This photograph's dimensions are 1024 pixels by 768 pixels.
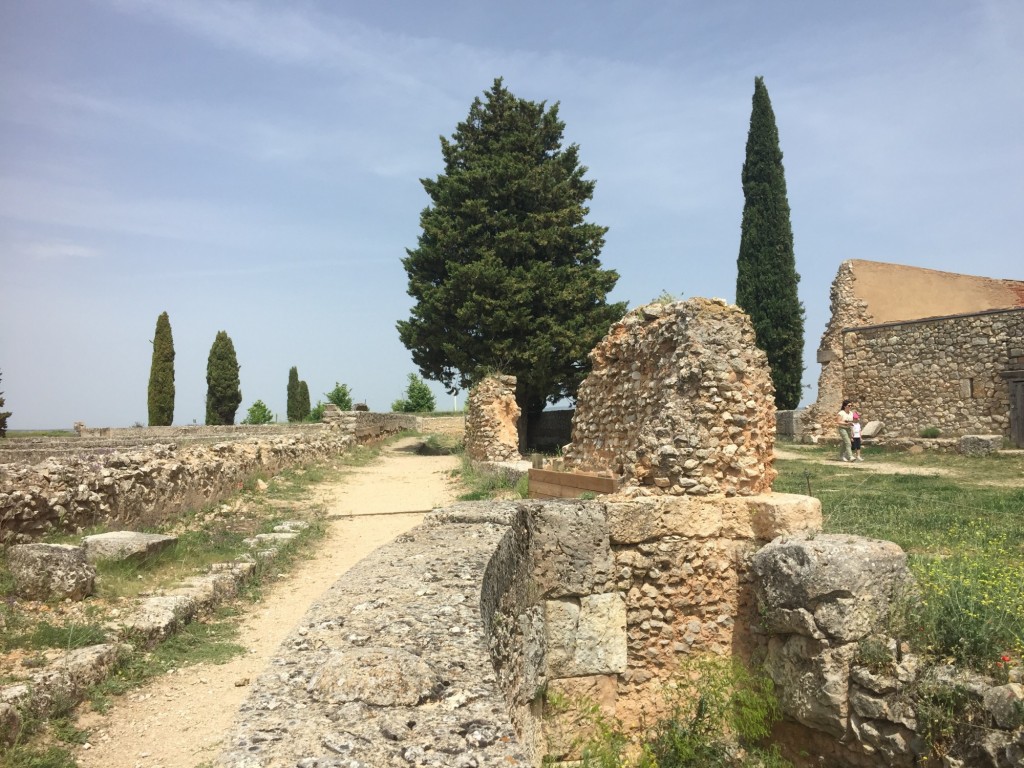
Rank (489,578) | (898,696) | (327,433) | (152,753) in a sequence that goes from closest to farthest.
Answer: (489,578) → (152,753) → (898,696) → (327,433)

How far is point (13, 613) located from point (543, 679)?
3866 mm

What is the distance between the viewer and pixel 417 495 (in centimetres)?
1422

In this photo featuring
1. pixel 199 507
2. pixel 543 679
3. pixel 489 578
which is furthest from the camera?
pixel 199 507

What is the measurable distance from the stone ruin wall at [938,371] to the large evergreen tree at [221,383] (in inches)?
1069

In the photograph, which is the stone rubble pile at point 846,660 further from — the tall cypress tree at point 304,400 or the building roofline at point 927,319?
the tall cypress tree at point 304,400

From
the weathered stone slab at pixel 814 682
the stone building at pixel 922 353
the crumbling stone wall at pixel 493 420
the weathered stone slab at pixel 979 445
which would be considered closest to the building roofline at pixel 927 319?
the stone building at pixel 922 353

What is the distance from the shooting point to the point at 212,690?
16.4ft

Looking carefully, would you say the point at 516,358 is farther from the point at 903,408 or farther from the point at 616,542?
the point at 616,542

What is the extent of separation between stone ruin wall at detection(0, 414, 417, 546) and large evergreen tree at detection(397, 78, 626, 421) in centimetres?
870

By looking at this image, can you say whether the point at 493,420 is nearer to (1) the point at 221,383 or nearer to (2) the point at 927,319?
(2) the point at 927,319

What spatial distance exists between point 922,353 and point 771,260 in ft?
27.1

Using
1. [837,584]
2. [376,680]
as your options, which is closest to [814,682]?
[837,584]

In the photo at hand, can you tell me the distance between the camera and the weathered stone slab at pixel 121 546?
704 centimetres

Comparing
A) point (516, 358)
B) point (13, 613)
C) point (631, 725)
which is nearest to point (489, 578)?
point (631, 725)
